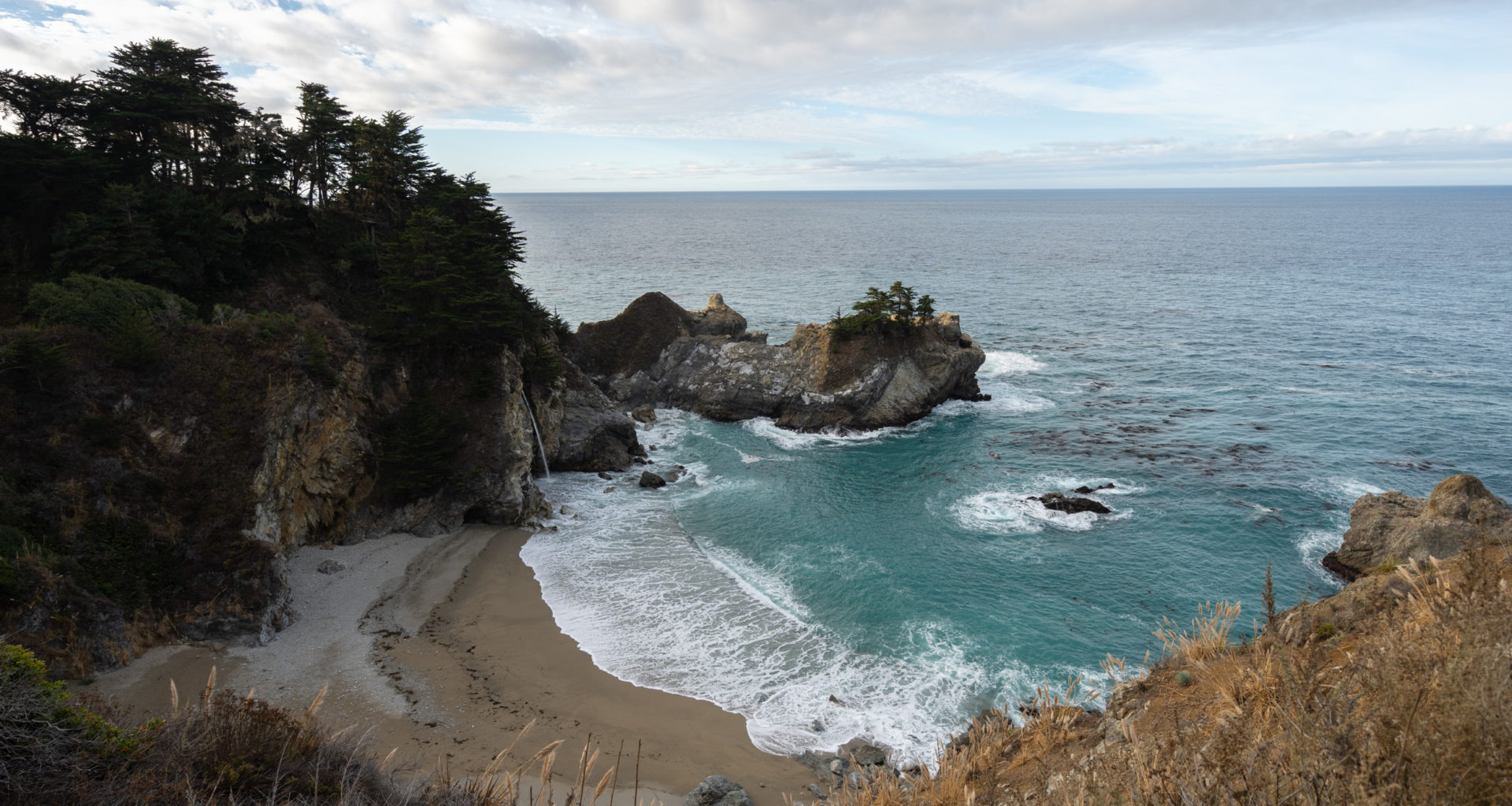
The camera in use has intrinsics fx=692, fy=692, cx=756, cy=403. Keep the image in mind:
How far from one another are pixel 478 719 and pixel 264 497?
39.4 feet

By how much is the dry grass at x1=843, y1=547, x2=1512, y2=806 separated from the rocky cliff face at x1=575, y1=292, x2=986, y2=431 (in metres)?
34.5

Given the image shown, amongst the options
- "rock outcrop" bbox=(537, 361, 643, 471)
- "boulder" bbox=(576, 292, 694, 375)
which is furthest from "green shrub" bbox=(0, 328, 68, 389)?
"boulder" bbox=(576, 292, 694, 375)

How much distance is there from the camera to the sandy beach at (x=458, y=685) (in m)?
17.2

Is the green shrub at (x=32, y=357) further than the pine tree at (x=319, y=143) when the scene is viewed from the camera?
No

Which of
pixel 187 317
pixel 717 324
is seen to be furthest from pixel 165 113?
pixel 717 324

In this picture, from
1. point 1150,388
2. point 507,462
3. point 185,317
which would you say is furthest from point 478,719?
point 1150,388

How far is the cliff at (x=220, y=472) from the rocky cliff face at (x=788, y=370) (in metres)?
16.1

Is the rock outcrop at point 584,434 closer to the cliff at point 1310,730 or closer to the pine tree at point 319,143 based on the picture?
the pine tree at point 319,143

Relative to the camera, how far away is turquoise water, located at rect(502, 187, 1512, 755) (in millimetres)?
21391

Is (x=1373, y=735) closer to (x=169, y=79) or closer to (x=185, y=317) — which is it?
(x=185, y=317)

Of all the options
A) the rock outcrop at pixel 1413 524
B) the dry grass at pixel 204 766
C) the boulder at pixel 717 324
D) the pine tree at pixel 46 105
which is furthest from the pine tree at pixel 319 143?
the rock outcrop at pixel 1413 524

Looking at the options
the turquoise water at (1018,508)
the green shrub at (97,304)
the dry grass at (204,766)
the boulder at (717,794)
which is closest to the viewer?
the dry grass at (204,766)

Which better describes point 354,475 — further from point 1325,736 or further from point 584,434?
point 1325,736

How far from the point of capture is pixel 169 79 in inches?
1216
